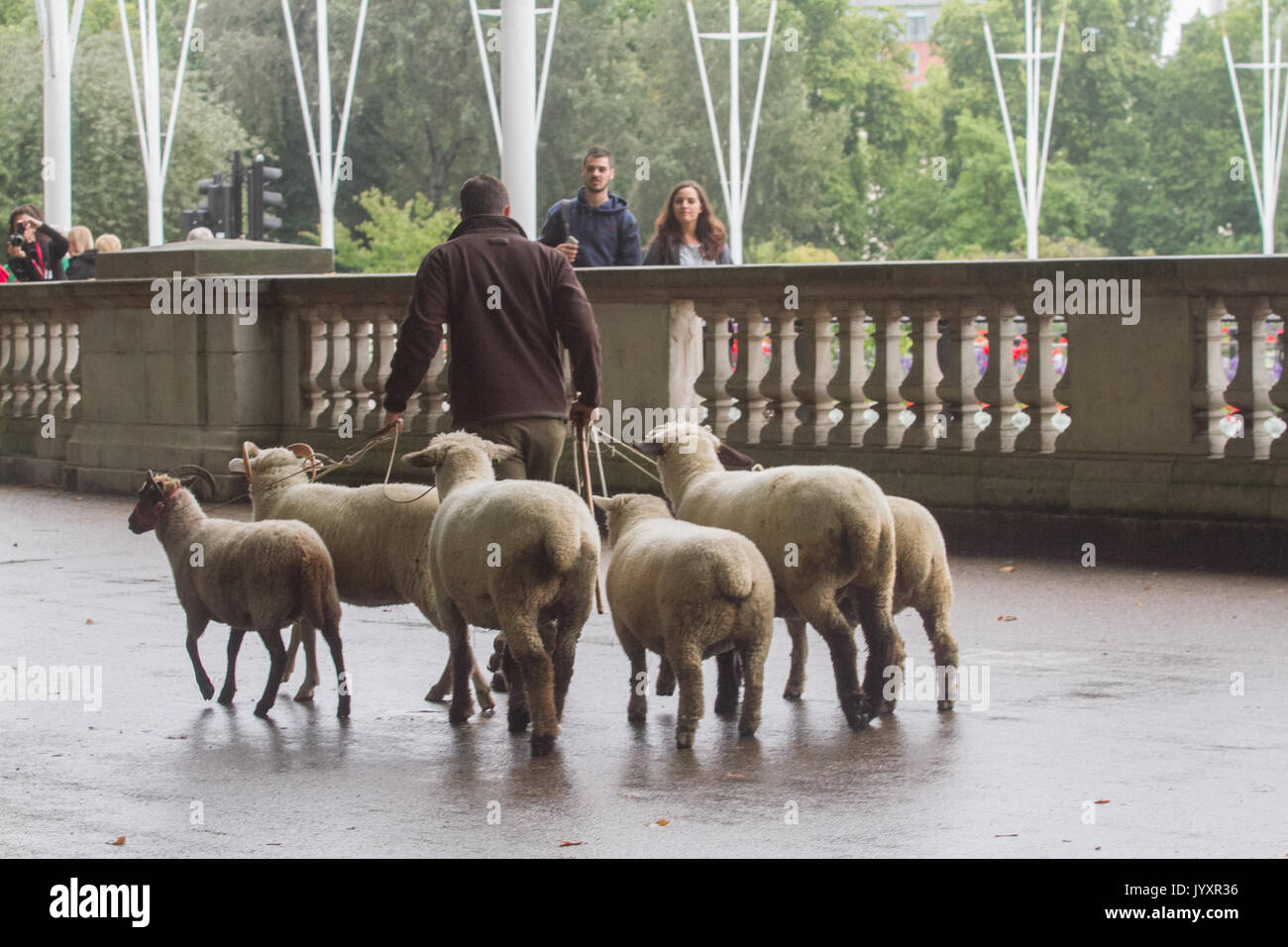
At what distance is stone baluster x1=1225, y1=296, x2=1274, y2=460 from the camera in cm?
1127

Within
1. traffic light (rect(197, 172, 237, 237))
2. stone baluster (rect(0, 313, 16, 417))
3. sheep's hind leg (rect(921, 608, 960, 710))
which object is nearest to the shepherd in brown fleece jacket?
sheep's hind leg (rect(921, 608, 960, 710))

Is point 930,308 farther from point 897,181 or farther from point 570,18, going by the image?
point 897,181

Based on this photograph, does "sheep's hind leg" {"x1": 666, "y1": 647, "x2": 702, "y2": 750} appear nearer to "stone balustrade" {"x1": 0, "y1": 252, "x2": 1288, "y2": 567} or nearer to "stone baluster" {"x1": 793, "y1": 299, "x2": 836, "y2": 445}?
"stone balustrade" {"x1": 0, "y1": 252, "x2": 1288, "y2": 567}

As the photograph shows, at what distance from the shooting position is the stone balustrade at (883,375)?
11484mm

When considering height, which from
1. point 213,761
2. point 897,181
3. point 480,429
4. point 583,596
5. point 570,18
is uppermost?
point 570,18

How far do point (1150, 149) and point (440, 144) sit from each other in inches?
1169

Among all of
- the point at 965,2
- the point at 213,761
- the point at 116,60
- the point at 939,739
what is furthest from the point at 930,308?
the point at 965,2

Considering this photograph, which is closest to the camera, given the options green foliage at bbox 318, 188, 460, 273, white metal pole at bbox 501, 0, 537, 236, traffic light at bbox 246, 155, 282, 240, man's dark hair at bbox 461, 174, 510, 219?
man's dark hair at bbox 461, 174, 510, 219

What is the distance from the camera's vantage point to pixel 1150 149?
85562 mm

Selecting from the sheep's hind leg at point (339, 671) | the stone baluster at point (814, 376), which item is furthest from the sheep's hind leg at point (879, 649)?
the stone baluster at point (814, 376)

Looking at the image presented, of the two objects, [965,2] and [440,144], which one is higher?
[965,2]

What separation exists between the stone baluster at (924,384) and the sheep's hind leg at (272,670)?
5.45 meters

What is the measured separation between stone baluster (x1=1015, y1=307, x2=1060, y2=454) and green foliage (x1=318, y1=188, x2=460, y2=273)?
5401 cm

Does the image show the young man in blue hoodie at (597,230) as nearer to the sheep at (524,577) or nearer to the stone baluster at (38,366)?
the sheep at (524,577)
